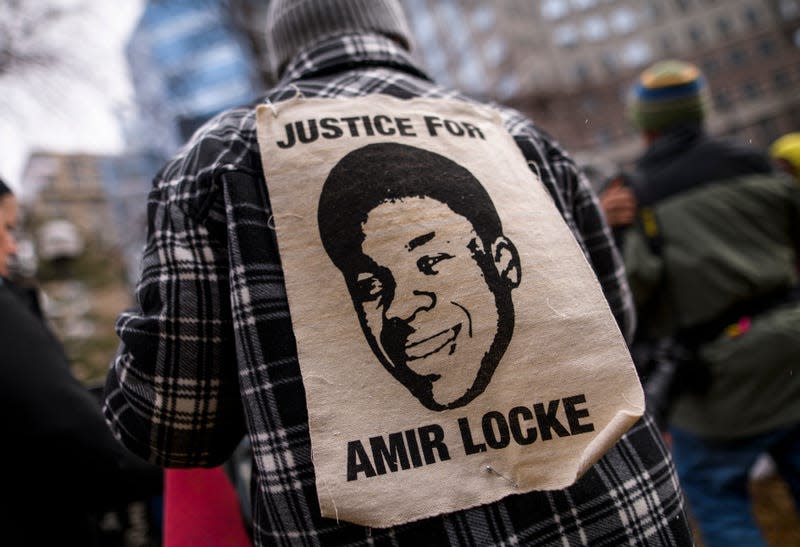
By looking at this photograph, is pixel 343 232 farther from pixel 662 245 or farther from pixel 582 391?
pixel 662 245

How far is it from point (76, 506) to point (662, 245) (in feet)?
6.97

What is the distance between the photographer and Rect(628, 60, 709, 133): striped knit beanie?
91.9 inches

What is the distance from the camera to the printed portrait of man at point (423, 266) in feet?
2.89

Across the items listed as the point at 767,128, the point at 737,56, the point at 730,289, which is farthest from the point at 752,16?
the point at 730,289

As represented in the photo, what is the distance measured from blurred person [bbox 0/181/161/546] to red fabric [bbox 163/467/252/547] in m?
0.21

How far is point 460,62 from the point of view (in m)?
44.8

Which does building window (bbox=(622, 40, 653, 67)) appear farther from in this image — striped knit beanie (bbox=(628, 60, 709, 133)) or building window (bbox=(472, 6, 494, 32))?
striped knit beanie (bbox=(628, 60, 709, 133))

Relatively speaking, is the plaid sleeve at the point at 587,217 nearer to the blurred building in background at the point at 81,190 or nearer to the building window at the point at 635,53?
the blurred building in background at the point at 81,190

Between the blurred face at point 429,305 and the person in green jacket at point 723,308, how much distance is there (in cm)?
141

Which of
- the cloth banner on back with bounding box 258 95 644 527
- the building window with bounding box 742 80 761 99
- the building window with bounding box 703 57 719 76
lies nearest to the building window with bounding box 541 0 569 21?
the building window with bounding box 703 57 719 76

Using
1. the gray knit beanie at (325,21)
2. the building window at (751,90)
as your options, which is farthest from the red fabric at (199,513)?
the building window at (751,90)

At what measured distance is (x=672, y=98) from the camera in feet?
7.72

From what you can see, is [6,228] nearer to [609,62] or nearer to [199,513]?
[199,513]

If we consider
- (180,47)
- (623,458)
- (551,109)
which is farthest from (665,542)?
(551,109)
